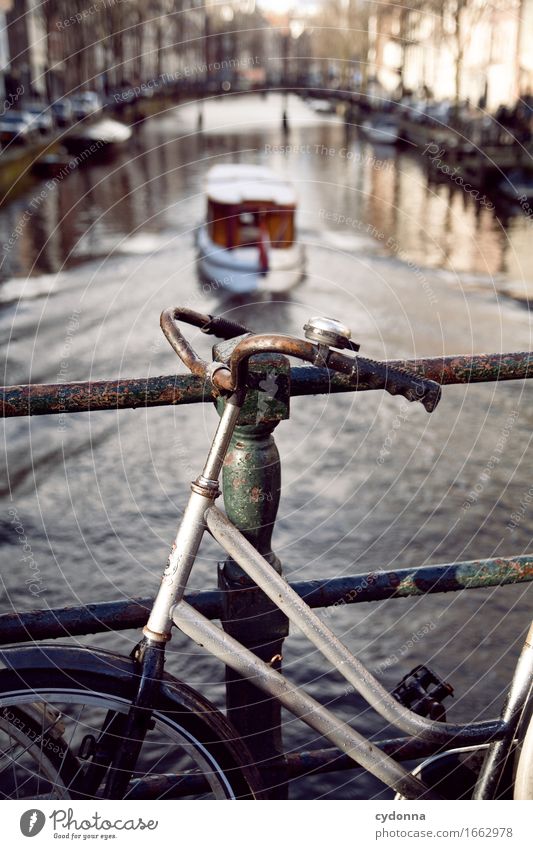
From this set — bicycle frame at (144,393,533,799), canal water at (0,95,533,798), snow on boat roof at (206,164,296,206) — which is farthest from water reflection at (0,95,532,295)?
bicycle frame at (144,393,533,799)

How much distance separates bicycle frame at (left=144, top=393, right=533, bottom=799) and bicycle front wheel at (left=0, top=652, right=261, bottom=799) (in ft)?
0.38

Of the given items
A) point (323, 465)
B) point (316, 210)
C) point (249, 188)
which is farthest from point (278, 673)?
point (316, 210)

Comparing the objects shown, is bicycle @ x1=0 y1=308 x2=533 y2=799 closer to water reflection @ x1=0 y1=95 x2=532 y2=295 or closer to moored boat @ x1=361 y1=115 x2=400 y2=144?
water reflection @ x1=0 y1=95 x2=532 y2=295

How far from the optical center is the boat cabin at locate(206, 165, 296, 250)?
579 inches

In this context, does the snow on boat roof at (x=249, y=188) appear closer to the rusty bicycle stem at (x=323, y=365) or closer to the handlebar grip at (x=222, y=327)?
the handlebar grip at (x=222, y=327)

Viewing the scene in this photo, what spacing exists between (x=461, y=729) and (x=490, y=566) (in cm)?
36

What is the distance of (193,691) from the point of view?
5.62 feet

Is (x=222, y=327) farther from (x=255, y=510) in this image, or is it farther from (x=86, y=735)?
(x=86, y=735)

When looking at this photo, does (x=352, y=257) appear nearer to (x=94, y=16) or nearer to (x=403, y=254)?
(x=403, y=254)

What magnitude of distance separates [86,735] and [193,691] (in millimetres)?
212

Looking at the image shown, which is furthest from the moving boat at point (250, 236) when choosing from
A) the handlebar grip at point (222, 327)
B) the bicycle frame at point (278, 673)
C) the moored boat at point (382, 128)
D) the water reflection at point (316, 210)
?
the moored boat at point (382, 128)

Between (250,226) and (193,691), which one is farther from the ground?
(250,226)

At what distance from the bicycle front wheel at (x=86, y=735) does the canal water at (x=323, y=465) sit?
211 centimetres

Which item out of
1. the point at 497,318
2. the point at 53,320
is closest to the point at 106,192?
the point at 53,320
